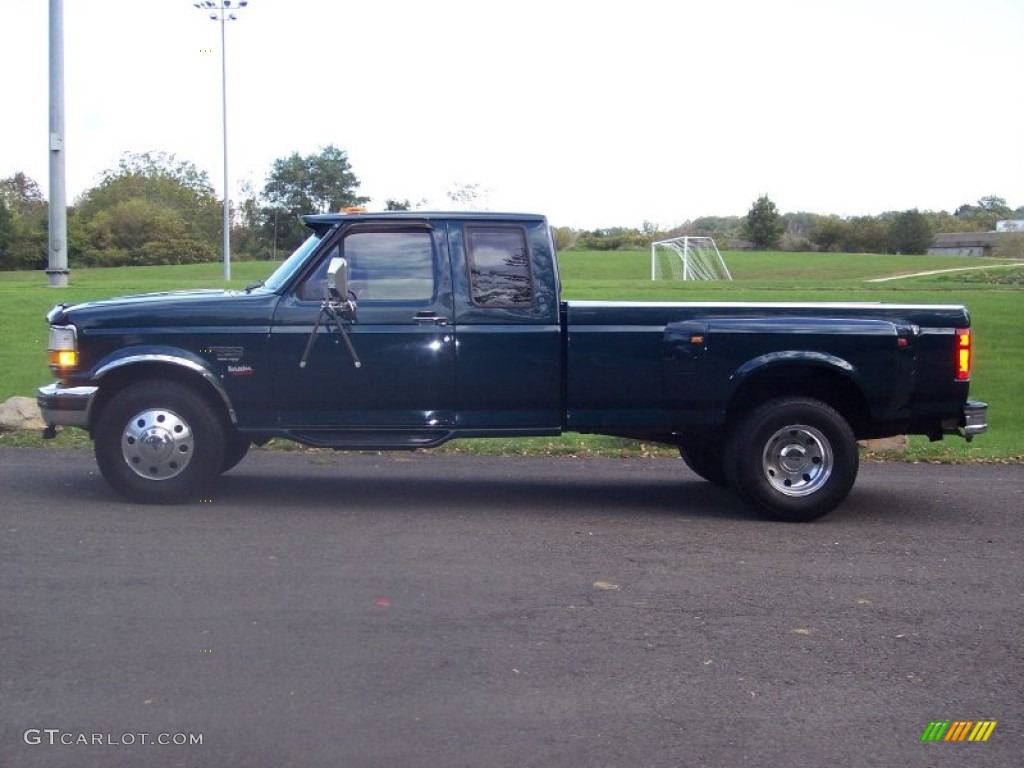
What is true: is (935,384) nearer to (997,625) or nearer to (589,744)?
(997,625)

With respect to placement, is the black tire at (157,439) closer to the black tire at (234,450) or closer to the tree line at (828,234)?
the black tire at (234,450)

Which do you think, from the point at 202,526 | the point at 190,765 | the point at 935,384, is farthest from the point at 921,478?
the point at 190,765

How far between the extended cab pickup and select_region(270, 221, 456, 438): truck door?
0.5 inches

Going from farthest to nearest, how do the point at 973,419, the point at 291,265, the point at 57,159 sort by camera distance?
the point at 57,159 → the point at 291,265 → the point at 973,419

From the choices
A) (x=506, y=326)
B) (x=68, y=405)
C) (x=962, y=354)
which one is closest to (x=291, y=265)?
(x=506, y=326)

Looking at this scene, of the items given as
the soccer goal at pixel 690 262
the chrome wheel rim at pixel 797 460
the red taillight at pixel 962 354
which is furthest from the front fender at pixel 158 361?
the soccer goal at pixel 690 262

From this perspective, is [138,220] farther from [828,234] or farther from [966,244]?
[966,244]

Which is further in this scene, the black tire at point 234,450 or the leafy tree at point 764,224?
the leafy tree at point 764,224

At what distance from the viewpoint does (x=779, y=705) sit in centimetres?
481

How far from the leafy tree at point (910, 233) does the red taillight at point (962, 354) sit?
280ft

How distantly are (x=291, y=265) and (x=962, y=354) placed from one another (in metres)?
4.72

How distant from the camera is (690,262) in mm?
54906

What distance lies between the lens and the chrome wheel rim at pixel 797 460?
8359 mm

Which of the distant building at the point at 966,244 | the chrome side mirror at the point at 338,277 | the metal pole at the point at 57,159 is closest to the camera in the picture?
the chrome side mirror at the point at 338,277
